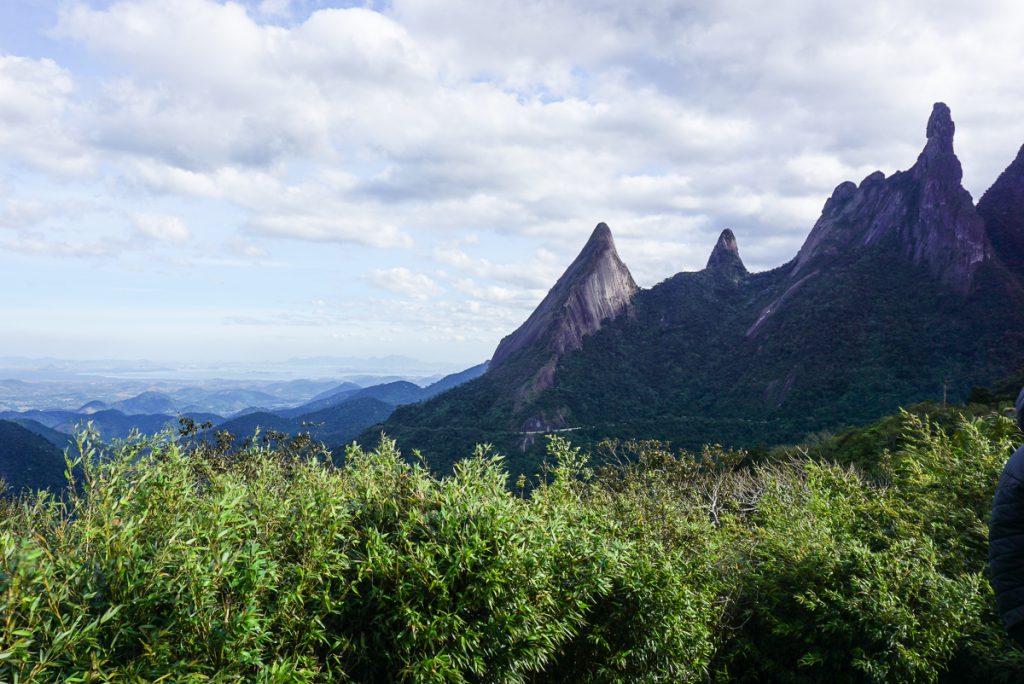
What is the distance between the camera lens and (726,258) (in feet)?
361

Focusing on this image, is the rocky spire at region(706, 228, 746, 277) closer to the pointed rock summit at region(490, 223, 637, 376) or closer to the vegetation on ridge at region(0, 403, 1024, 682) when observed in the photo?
the pointed rock summit at region(490, 223, 637, 376)

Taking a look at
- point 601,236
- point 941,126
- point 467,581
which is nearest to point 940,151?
point 941,126

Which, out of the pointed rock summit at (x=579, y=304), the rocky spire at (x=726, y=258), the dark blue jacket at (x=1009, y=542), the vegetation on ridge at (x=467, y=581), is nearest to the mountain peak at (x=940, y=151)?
the rocky spire at (x=726, y=258)

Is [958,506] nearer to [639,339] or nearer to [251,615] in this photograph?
[251,615]

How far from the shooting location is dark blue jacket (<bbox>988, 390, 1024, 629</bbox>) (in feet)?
9.81

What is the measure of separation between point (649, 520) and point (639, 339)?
7850cm

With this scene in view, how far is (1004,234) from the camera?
234 feet

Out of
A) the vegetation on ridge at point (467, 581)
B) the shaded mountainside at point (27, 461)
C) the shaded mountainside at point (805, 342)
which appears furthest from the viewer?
the shaded mountainside at point (27, 461)

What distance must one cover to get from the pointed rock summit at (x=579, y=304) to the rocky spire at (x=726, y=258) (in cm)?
2033

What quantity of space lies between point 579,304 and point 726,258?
41412 millimetres

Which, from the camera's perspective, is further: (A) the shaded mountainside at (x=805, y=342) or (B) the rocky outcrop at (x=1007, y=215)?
(B) the rocky outcrop at (x=1007, y=215)

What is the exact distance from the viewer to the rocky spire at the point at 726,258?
108m

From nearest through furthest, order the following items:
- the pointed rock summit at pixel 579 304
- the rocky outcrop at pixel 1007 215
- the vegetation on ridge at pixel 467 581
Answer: the vegetation on ridge at pixel 467 581
the rocky outcrop at pixel 1007 215
the pointed rock summit at pixel 579 304

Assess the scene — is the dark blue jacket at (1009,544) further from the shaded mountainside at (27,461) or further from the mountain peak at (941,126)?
the mountain peak at (941,126)
